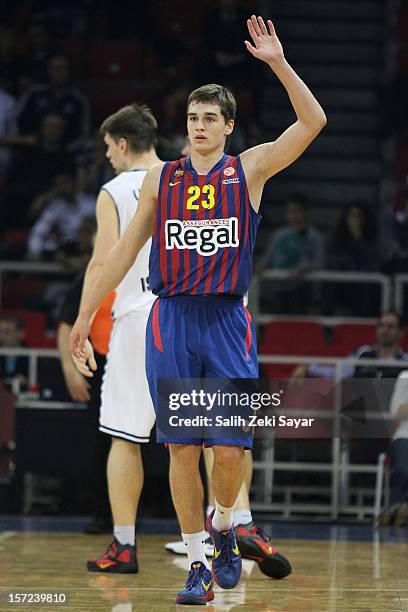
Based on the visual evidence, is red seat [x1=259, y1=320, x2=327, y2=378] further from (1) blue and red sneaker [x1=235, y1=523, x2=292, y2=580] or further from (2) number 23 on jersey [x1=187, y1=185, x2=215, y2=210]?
(2) number 23 on jersey [x1=187, y1=185, x2=215, y2=210]

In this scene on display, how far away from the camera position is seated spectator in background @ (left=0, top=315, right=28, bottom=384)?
9.12 meters

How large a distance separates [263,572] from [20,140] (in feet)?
24.7

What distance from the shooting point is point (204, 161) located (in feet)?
15.4

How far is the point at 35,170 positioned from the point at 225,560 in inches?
308

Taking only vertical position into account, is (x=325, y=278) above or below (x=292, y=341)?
above

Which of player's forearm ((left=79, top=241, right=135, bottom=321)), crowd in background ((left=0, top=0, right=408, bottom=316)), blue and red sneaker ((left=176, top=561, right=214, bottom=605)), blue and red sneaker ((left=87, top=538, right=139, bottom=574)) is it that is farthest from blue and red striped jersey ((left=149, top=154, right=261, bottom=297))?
crowd in background ((left=0, top=0, right=408, bottom=316))

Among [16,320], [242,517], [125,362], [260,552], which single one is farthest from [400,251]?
[260,552]

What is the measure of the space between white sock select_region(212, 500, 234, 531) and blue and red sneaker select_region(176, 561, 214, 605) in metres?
0.16

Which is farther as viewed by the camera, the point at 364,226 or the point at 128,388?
the point at 364,226

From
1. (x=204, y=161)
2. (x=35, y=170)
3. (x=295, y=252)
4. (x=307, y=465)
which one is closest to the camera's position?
(x=204, y=161)

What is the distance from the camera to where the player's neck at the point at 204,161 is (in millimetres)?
4703

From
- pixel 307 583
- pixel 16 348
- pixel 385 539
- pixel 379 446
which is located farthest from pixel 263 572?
pixel 16 348

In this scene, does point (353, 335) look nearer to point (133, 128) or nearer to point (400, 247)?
point (400, 247)

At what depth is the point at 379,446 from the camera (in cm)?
791
